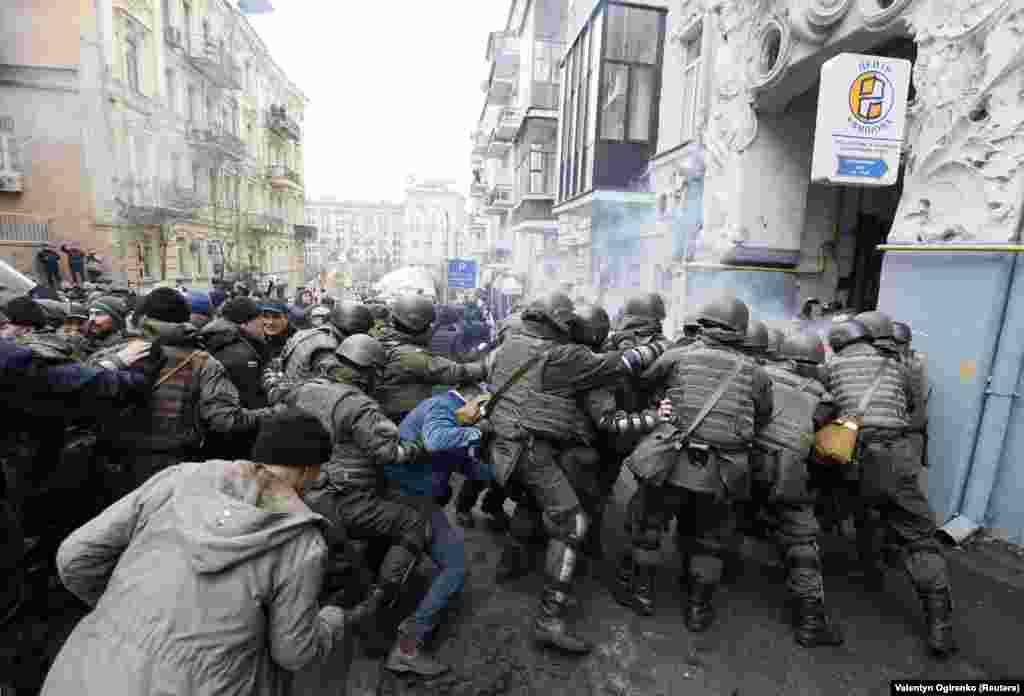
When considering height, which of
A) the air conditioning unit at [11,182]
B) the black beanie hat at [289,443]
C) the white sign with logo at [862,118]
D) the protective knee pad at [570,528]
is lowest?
the protective knee pad at [570,528]

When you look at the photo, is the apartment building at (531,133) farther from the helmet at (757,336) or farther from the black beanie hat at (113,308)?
the helmet at (757,336)

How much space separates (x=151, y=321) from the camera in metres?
3.05

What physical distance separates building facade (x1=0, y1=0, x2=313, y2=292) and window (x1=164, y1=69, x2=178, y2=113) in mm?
53

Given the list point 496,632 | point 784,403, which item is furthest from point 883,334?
point 496,632

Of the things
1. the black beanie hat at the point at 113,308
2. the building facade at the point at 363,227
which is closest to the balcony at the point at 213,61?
the black beanie hat at the point at 113,308

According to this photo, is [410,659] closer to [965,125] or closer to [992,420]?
[992,420]

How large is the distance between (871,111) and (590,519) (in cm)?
435

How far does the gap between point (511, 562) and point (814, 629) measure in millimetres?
1855

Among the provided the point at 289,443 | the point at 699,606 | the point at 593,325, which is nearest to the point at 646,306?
the point at 593,325

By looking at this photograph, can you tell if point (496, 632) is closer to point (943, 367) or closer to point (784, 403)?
point (784, 403)

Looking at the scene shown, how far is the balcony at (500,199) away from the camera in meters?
26.7

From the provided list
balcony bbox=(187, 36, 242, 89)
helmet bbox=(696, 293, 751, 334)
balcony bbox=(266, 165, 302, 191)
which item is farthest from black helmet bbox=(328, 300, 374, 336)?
balcony bbox=(266, 165, 302, 191)

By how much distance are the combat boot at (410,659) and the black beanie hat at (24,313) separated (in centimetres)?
347

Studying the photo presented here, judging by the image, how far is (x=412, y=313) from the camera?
3.45 meters
